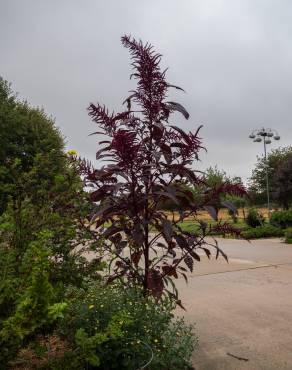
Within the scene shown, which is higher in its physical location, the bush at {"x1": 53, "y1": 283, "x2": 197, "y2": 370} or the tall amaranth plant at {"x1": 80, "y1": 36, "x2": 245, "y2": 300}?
the tall amaranth plant at {"x1": 80, "y1": 36, "x2": 245, "y2": 300}

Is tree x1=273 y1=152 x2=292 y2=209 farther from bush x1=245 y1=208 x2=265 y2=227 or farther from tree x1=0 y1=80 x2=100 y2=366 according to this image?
tree x1=0 y1=80 x2=100 y2=366

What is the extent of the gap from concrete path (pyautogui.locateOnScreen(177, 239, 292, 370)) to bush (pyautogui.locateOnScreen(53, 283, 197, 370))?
38 centimetres

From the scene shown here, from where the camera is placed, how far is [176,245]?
2.96m

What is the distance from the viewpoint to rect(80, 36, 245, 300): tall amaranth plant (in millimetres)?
2692

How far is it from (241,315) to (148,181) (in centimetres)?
213

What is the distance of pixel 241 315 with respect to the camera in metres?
4.12

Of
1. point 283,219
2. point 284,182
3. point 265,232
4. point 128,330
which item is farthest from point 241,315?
point 284,182

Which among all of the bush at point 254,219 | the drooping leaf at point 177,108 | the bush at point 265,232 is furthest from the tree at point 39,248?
the bush at point 254,219

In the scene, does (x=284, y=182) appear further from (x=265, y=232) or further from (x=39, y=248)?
(x=39, y=248)

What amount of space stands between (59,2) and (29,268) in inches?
220

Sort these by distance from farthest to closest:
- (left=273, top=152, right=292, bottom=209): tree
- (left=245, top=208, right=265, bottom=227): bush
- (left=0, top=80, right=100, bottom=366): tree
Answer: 1. (left=273, top=152, right=292, bottom=209): tree
2. (left=245, top=208, right=265, bottom=227): bush
3. (left=0, top=80, right=100, bottom=366): tree

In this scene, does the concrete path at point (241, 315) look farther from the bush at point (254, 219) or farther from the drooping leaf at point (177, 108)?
the bush at point (254, 219)

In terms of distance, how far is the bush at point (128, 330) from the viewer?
2379mm

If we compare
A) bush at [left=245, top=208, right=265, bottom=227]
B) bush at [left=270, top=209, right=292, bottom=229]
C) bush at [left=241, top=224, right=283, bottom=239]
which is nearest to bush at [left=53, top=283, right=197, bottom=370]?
bush at [left=241, top=224, right=283, bottom=239]
